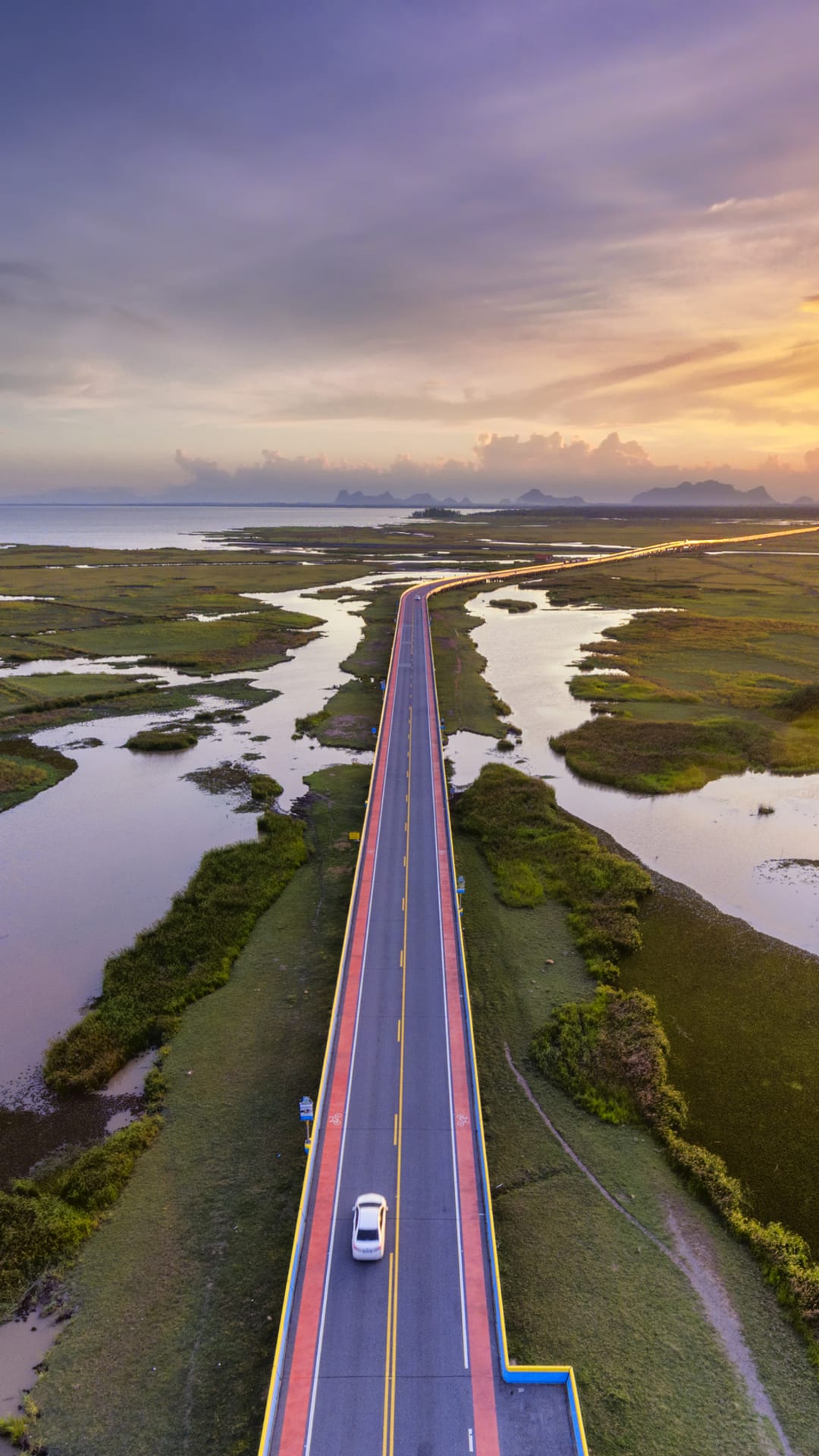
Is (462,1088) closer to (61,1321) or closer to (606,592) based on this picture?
(61,1321)

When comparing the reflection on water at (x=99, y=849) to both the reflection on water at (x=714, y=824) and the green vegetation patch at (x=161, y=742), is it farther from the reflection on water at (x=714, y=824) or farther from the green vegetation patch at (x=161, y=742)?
the reflection on water at (x=714, y=824)

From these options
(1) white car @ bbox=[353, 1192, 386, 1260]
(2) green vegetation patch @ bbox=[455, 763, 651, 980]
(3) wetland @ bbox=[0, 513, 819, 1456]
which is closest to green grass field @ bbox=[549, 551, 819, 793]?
(3) wetland @ bbox=[0, 513, 819, 1456]

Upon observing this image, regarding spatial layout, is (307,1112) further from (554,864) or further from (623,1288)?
(554,864)

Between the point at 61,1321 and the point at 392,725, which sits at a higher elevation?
the point at 392,725

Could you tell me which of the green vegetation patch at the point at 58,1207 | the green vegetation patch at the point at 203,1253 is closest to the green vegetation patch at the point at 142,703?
the green vegetation patch at the point at 203,1253

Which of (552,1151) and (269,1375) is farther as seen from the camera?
(552,1151)

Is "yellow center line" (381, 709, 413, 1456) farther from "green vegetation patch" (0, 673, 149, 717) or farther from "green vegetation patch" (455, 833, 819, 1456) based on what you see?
"green vegetation patch" (0, 673, 149, 717)

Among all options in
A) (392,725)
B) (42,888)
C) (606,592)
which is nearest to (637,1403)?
(42,888)
